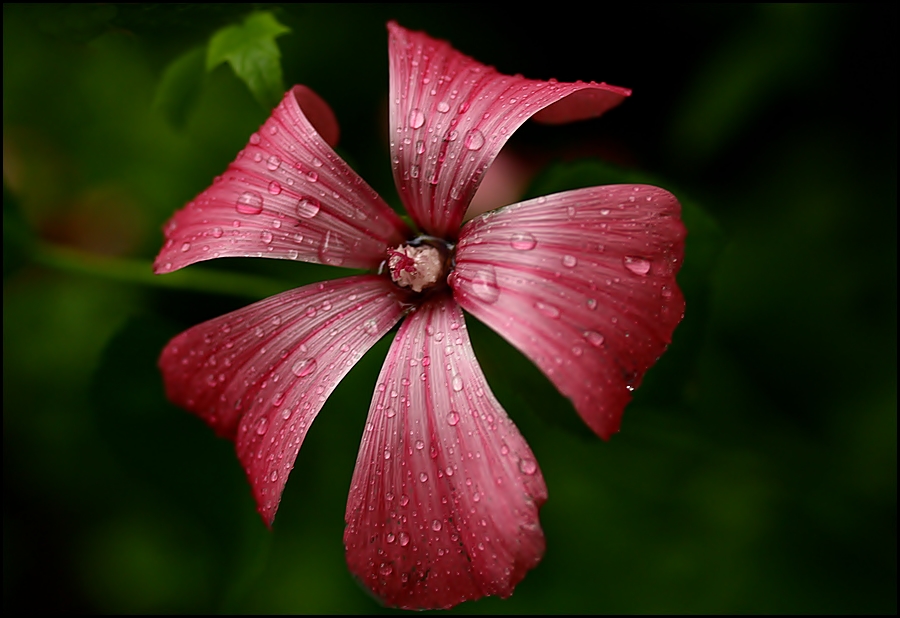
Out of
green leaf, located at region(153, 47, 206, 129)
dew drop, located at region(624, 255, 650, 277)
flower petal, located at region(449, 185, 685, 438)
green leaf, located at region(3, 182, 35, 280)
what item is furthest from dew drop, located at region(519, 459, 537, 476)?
green leaf, located at region(3, 182, 35, 280)

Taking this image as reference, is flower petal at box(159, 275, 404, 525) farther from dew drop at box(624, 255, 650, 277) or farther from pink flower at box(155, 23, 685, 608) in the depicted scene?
dew drop at box(624, 255, 650, 277)

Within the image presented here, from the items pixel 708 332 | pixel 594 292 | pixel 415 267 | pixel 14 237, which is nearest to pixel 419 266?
pixel 415 267

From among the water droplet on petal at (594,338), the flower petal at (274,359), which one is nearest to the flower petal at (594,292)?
the water droplet on petal at (594,338)

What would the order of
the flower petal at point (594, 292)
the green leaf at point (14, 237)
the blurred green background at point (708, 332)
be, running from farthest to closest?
the blurred green background at point (708, 332), the green leaf at point (14, 237), the flower petal at point (594, 292)

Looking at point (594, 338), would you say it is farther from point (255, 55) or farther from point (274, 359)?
point (255, 55)

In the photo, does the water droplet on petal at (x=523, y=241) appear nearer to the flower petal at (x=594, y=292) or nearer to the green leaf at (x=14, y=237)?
the flower petal at (x=594, y=292)

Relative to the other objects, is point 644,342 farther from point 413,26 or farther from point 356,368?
point 413,26
